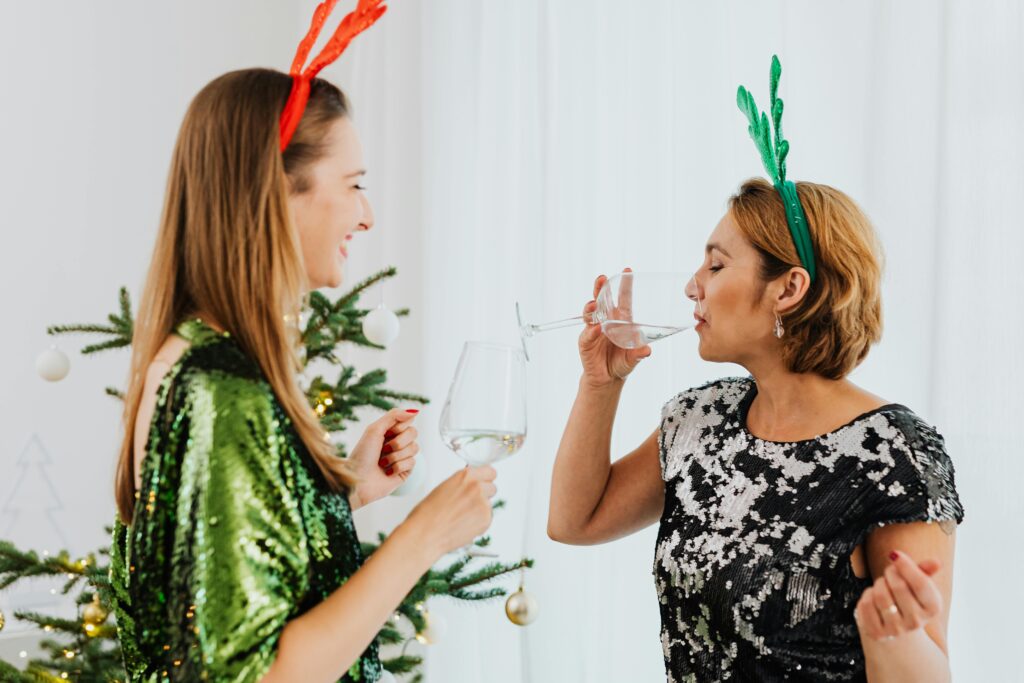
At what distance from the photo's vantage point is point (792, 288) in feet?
5.03

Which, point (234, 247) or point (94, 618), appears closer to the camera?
point (234, 247)

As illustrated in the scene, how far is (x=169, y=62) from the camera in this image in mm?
3438

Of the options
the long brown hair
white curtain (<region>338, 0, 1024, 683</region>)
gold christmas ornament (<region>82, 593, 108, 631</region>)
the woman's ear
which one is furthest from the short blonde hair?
gold christmas ornament (<region>82, 593, 108, 631</region>)

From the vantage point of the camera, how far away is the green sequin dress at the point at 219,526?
3.01ft

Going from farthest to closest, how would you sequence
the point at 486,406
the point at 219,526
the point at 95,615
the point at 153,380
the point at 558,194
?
the point at 558,194 → the point at 95,615 → the point at 486,406 → the point at 153,380 → the point at 219,526

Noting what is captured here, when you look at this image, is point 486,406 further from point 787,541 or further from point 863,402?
point 863,402

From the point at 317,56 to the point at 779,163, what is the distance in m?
0.77

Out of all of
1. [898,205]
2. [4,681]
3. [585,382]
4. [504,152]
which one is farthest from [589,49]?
[4,681]

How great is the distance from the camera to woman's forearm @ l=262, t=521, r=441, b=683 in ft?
3.08

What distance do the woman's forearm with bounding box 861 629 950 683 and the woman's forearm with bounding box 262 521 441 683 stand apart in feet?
2.14

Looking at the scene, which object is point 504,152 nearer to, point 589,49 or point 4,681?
point 589,49

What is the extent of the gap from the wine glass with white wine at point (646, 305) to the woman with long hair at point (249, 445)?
489 mm

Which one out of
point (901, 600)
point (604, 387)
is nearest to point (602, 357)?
point (604, 387)

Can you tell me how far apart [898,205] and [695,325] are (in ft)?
2.14
